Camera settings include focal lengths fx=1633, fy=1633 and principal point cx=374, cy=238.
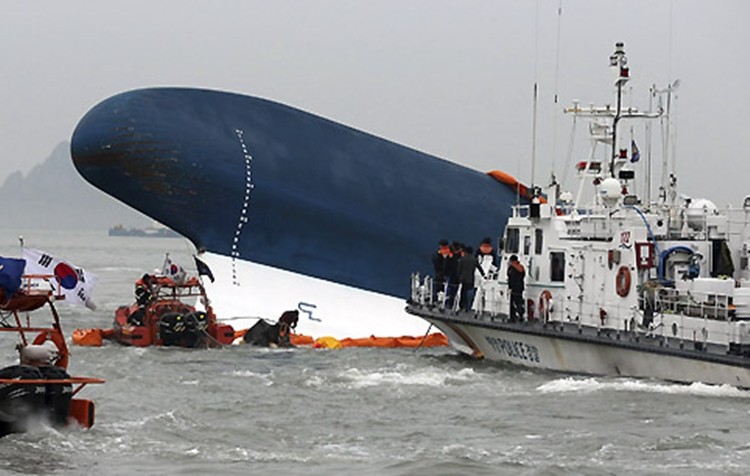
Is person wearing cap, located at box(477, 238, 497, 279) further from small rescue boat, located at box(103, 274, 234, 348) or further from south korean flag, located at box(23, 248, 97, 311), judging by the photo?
south korean flag, located at box(23, 248, 97, 311)

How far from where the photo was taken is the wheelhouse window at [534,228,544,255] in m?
29.1

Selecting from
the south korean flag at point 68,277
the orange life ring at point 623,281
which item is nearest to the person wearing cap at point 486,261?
the orange life ring at point 623,281

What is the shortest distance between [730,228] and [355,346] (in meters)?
9.56

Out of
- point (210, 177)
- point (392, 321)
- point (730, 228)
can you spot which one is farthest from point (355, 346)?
point (730, 228)

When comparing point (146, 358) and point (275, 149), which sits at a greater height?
point (275, 149)

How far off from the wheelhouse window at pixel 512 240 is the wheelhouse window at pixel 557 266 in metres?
1.23

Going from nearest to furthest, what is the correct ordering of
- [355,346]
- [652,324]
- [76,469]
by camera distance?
[76,469] < [652,324] < [355,346]

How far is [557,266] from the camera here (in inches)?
1123

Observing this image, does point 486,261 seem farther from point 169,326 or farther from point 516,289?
point 169,326

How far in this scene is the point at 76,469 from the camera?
1767 cm

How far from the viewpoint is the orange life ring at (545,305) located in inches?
1100

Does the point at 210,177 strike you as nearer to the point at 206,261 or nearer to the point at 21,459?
the point at 206,261

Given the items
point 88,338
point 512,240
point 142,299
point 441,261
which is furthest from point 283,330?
point 512,240

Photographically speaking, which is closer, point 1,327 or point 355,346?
point 1,327
